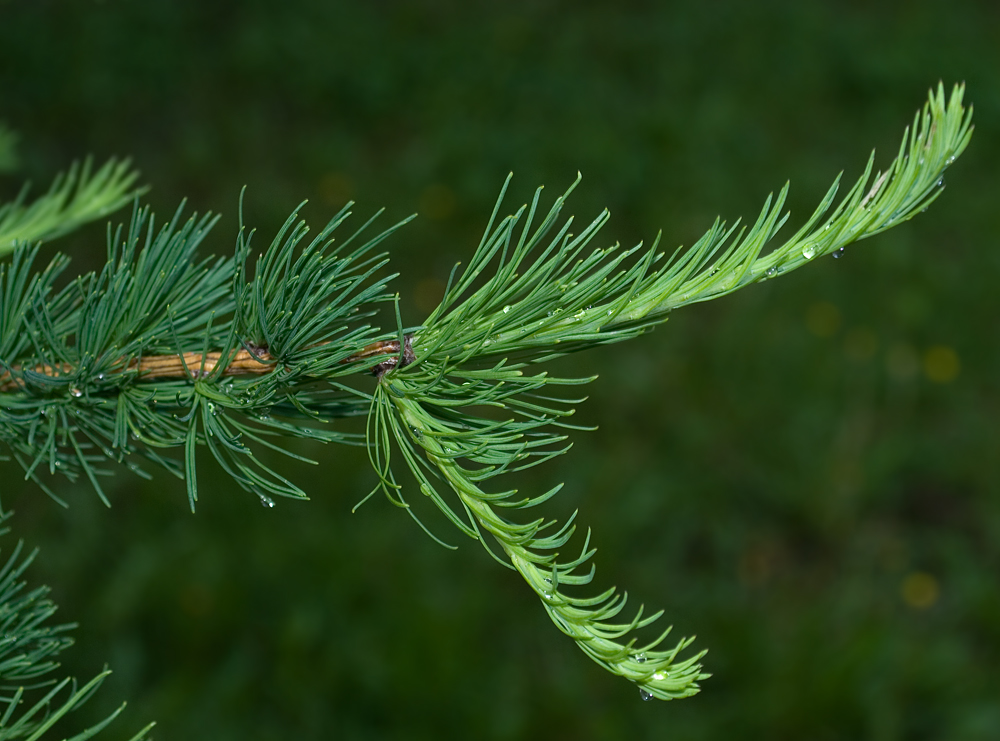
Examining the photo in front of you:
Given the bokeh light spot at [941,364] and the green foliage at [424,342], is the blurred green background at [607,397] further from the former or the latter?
the green foliage at [424,342]

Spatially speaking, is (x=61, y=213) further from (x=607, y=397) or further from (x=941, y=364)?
(x=941, y=364)

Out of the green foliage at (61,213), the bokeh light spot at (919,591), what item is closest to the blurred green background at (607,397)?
the bokeh light spot at (919,591)

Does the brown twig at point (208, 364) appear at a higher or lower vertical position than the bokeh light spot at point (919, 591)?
lower

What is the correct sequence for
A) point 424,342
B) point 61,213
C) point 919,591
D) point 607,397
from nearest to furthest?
point 424,342 → point 61,213 → point 919,591 → point 607,397

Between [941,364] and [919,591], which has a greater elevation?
[941,364]

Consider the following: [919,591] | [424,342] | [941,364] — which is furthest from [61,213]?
[941,364]

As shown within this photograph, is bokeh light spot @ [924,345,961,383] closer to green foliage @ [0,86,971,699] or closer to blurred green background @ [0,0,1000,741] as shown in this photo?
blurred green background @ [0,0,1000,741]

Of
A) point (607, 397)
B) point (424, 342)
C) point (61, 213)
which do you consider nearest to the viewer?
point (424, 342)

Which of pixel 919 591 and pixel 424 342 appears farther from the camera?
pixel 919 591
